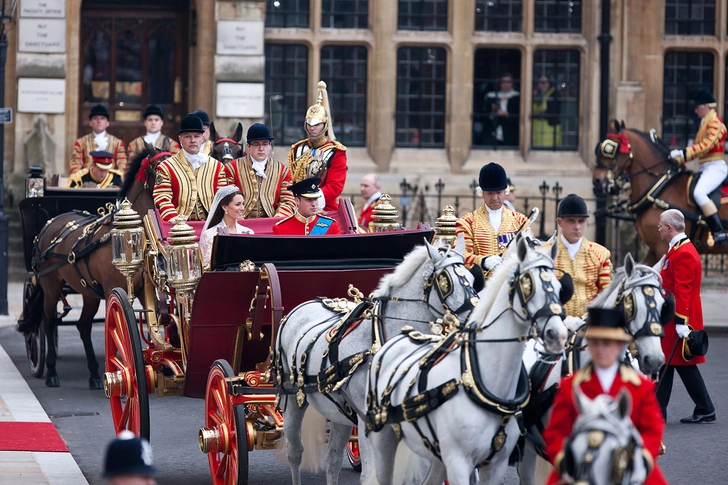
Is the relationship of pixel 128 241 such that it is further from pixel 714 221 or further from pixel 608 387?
pixel 714 221

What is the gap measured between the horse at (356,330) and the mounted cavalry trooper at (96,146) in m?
8.37

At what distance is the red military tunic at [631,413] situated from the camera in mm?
4457

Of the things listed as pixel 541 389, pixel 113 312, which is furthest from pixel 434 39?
pixel 541 389

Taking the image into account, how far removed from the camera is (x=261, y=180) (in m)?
9.67

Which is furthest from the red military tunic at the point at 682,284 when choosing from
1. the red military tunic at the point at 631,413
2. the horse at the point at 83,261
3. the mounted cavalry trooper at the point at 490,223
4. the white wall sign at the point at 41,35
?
the white wall sign at the point at 41,35

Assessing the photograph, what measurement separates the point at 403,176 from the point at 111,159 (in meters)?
6.03

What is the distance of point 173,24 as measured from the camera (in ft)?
64.4

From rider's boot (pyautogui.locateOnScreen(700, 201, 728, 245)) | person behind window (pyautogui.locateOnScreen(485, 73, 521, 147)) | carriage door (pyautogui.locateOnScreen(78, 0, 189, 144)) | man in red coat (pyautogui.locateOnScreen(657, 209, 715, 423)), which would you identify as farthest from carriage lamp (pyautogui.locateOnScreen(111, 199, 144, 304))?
person behind window (pyautogui.locateOnScreen(485, 73, 521, 147))

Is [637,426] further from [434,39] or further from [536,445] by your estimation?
[434,39]

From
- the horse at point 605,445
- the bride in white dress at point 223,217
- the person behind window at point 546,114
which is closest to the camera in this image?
the horse at point 605,445

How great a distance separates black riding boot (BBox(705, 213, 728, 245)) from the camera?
14945mm

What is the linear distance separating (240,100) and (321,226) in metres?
10.5

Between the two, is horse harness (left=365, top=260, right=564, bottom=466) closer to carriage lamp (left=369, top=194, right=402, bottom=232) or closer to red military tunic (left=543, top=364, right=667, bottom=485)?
red military tunic (left=543, top=364, right=667, bottom=485)

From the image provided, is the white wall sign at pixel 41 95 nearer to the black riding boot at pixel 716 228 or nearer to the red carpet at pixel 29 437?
the black riding boot at pixel 716 228
